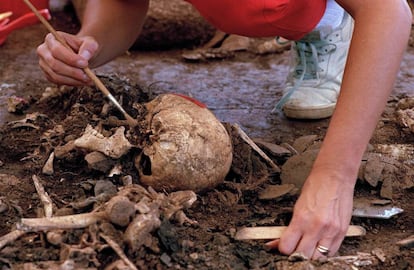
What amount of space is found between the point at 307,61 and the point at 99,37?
0.78 meters

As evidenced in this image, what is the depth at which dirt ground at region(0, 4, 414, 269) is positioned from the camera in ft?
5.20

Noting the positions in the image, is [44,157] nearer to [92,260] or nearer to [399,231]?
[92,260]

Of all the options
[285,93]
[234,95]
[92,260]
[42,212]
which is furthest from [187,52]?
[92,260]

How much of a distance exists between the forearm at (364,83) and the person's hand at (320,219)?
4cm

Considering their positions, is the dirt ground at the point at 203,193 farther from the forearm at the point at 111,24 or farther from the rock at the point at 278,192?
the forearm at the point at 111,24

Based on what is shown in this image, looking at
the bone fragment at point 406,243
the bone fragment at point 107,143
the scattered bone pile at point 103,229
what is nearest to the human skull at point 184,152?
the bone fragment at point 107,143

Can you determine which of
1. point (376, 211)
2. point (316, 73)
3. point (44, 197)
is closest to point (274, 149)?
point (376, 211)

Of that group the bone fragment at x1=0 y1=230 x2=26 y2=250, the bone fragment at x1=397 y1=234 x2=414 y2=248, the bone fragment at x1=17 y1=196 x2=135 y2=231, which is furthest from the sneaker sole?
the bone fragment at x1=0 y1=230 x2=26 y2=250

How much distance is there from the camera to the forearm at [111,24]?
2.53 meters

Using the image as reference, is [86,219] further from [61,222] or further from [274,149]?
[274,149]

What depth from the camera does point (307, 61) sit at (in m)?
2.69

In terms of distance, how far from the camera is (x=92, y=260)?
1.53m

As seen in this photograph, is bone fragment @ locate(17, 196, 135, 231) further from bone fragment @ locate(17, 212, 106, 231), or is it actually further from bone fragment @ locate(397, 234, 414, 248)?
bone fragment @ locate(397, 234, 414, 248)

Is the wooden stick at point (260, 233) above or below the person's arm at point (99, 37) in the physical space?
below
